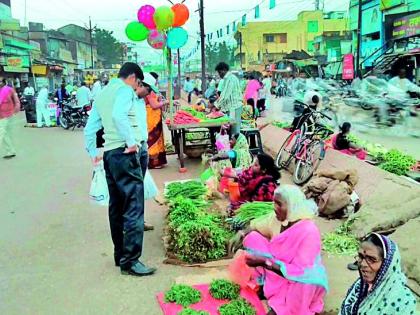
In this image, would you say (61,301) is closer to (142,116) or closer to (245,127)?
(142,116)

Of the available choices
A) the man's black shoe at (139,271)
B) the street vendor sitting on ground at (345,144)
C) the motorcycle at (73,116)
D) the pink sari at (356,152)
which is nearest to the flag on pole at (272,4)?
the motorcycle at (73,116)

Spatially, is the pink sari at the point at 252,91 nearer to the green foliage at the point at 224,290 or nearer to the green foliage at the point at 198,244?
the green foliage at the point at 198,244

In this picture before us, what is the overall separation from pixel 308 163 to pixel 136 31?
4262mm

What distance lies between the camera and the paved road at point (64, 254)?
3721 millimetres

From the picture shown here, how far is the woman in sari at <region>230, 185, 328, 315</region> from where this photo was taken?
3.15 m

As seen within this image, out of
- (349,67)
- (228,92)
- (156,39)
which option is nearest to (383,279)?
(228,92)

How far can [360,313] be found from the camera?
2.49 metres

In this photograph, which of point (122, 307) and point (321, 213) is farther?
point (321, 213)

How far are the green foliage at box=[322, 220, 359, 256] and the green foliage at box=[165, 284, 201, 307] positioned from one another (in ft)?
5.33

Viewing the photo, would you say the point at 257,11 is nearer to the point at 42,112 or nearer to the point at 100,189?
the point at 42,112

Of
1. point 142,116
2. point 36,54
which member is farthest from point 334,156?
point 36,54

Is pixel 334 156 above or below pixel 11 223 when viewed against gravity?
above

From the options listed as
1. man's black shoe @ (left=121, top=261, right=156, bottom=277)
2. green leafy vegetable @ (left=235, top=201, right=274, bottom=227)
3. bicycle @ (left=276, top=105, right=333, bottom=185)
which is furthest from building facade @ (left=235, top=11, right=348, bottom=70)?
man's black shoe @ (left=121, top=261, right=156, bottom=277)

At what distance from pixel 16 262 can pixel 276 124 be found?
813 cm
